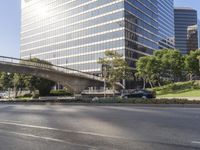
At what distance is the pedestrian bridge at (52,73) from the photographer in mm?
61844

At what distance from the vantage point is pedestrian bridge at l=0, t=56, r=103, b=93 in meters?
61.8

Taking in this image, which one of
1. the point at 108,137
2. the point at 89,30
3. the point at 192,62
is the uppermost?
the point at 89,30

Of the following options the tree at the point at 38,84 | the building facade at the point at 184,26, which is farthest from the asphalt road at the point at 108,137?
the building facade at the point at 184,26

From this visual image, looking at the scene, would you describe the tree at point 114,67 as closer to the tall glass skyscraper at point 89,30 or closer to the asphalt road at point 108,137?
the tall glass skyscraper at point 89,30

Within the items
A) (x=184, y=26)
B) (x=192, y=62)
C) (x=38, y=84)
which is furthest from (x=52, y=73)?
(x=184, y=26)

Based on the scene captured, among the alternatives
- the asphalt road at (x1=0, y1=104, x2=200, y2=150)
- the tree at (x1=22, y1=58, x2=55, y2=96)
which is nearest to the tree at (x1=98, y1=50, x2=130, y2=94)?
the tree at (x1=22, y1=58, x2=55, y2=96)

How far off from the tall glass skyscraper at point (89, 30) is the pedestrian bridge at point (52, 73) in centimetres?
1688

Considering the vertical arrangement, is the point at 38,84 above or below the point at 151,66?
below

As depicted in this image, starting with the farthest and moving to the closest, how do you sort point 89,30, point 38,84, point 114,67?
point 89,30, point 38,84, point 114,67

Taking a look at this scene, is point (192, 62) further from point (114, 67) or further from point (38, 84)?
point (38, 84)

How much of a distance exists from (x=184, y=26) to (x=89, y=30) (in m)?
98.2

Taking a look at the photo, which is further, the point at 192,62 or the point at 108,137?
the point at 192,62

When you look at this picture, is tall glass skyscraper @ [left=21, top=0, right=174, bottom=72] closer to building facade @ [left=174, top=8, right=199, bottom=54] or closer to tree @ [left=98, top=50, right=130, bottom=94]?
tree @ [left=98, top=50, right=130, bottom=94]

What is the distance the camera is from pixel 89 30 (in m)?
101
